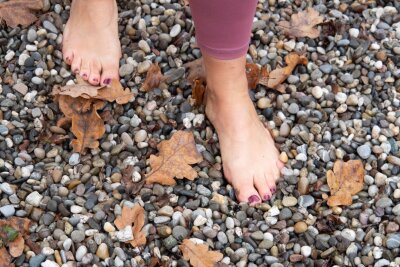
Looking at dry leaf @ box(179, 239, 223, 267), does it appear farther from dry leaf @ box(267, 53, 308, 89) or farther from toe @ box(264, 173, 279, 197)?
dry leaf @ box(267, 53, 308, 89)

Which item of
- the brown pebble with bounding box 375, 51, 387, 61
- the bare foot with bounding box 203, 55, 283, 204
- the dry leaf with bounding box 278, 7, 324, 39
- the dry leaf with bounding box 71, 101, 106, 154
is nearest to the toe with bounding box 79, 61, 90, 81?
the dry leaf with bounding box 71, 101, 106, 154

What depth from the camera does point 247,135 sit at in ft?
7.25

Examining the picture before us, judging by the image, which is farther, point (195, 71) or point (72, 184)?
point (195, 71)

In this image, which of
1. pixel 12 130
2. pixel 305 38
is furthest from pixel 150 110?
pixel 305 38

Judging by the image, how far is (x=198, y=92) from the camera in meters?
2.34

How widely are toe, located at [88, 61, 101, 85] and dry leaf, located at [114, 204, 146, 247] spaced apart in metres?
0.46

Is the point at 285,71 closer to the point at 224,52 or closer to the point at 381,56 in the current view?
the point at 381,56

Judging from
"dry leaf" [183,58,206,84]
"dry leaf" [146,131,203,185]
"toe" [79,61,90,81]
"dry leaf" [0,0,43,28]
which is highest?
"dry leaf" [0,0,43,28]

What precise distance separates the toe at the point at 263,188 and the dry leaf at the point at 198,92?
322mm

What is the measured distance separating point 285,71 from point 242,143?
36 cm

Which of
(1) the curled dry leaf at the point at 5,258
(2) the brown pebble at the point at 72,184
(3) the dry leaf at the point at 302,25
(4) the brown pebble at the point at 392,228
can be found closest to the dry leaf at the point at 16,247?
(1) the curled dry leaf at the point at 5,258

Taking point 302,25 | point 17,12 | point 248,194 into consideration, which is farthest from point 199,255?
point 17,12

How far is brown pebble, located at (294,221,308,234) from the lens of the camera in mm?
2104

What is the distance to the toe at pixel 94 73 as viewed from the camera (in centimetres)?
236
